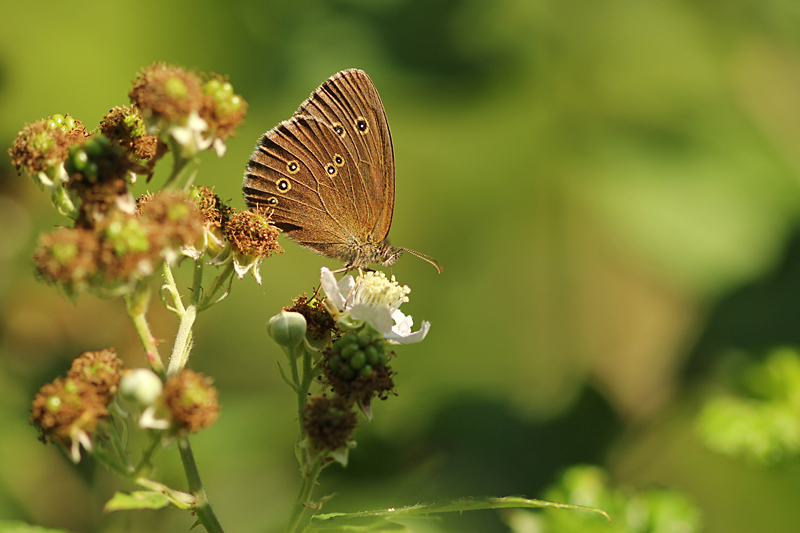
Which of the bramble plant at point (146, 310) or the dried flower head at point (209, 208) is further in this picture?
the dried flower head at point (209, 208)

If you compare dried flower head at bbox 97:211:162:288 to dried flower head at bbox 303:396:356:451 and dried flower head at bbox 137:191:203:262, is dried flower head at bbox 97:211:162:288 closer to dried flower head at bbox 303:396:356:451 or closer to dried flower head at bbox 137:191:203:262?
dried flower head at bbox 137:191:203:262

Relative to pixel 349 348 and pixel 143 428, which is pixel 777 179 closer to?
pixel 349 348

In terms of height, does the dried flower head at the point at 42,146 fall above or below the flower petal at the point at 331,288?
below

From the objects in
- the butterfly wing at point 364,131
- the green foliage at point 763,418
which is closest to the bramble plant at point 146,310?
the butterfly wing at point 364,131

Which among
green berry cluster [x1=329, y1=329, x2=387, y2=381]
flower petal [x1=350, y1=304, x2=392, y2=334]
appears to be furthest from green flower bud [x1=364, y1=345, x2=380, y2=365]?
flower petal [x1=350, y1=304, x2=392, y2=334]

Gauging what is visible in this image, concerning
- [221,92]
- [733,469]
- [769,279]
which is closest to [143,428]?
[221,92]

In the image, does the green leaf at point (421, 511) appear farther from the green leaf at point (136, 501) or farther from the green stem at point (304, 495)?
the green leaf at point (136, 501)

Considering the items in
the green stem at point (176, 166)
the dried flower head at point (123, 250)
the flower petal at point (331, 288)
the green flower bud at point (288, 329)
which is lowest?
the dried flower head at point (123, 250)
